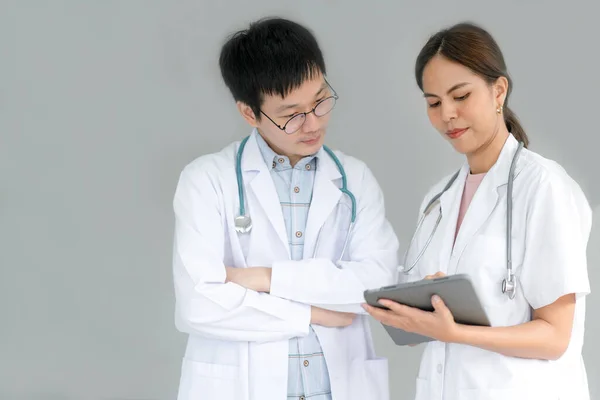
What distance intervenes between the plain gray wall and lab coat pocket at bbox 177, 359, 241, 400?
128 centimetres

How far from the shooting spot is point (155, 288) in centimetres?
342

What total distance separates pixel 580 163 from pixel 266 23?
61.0 inches

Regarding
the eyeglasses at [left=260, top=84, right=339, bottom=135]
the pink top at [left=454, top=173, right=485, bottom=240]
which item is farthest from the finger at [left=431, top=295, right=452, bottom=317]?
the eyeglasses at [left=260, top=84, right=339, bottom=135]

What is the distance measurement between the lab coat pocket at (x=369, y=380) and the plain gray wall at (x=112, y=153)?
3.77 ft

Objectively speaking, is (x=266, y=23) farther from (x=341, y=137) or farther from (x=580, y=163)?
(x=580, y=163)

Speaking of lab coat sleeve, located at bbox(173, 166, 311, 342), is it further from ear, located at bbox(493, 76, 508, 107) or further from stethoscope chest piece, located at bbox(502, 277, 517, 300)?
ear, located at bbox(493, 76, 508, 107)

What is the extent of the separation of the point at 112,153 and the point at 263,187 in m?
1.37

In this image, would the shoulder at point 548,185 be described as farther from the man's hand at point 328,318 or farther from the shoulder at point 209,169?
the shoulder at point 209,169

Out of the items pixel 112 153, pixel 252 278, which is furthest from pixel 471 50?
pixel 112 153

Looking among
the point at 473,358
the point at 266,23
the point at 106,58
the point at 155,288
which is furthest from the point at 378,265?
the point at 106,58

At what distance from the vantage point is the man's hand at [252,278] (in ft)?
7.00

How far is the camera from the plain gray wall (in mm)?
3377

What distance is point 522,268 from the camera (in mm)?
1839

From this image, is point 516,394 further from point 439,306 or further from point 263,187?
point 263,187
